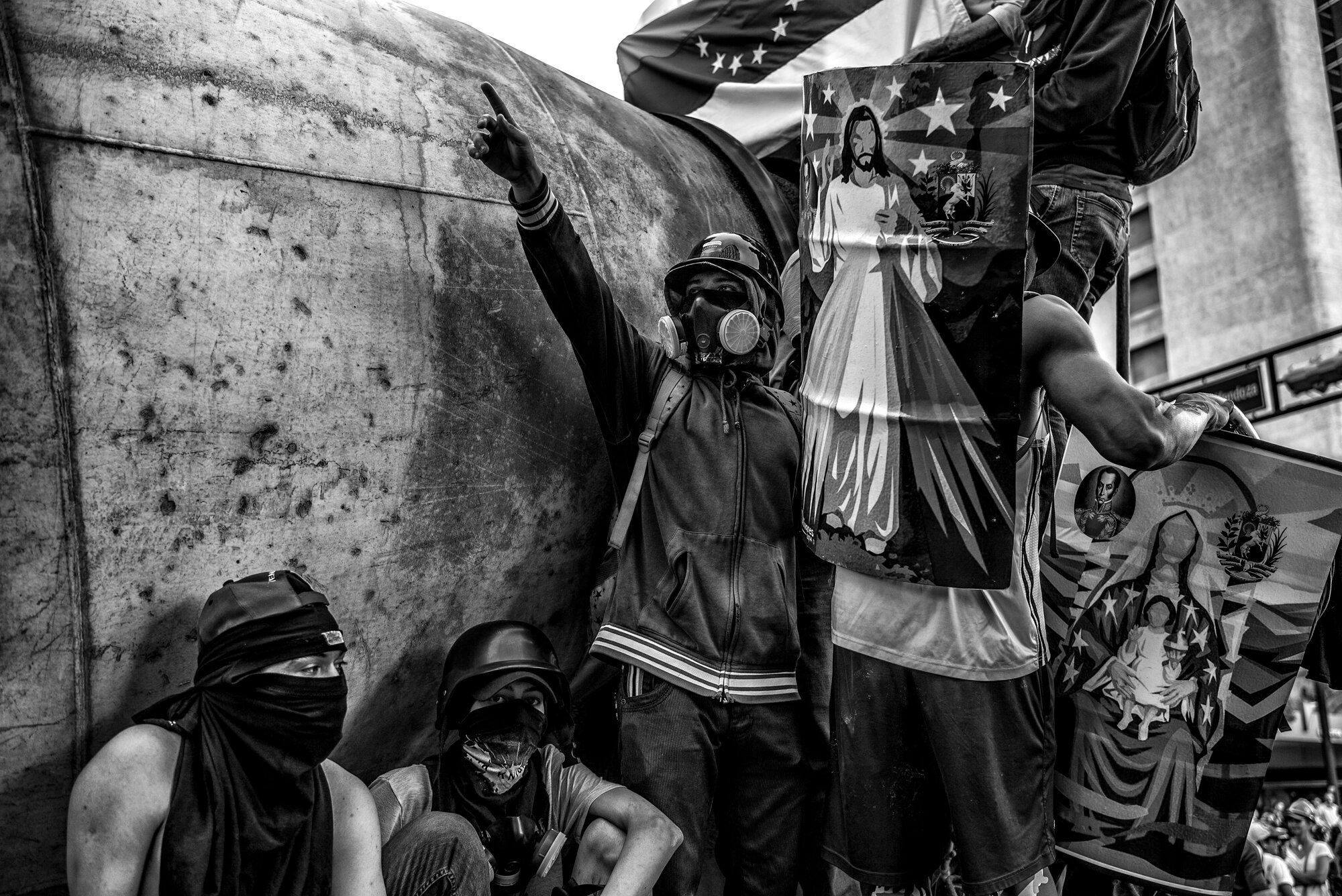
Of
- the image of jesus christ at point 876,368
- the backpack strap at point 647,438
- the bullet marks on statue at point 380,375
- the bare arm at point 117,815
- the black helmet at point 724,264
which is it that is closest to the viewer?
the bare arm at point 117,815

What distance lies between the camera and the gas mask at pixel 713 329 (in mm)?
3350

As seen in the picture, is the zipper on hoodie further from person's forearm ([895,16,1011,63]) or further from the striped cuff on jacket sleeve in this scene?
person's forearm ([895,16,1011,63])

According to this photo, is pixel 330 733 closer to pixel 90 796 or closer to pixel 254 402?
pixel 90 796

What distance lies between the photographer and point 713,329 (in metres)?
3.39

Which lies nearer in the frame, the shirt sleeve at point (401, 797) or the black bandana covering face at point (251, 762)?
the black bandana covering face at point (251, 762)

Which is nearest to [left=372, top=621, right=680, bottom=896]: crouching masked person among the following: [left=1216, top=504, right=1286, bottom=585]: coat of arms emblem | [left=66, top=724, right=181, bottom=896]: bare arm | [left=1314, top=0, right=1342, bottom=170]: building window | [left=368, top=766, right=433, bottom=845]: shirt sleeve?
[left=368, top=766, right=433, bottom=845]: shirt sleeve

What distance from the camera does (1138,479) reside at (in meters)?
3.79

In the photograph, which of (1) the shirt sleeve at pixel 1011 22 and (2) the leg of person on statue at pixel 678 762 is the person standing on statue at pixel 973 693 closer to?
(2) the leg of person on statue at pixel 678 762

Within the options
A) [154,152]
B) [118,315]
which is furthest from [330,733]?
[154,152]

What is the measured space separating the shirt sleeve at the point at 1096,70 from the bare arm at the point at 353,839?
3160mm

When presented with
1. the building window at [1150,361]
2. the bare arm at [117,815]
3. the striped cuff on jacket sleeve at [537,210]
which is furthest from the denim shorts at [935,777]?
the building window at [1150,361]

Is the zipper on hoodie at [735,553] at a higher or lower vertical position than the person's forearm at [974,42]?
lower

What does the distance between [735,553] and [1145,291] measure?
3372 centimetres

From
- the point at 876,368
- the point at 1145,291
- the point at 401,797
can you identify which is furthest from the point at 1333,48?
the point at 401,797
